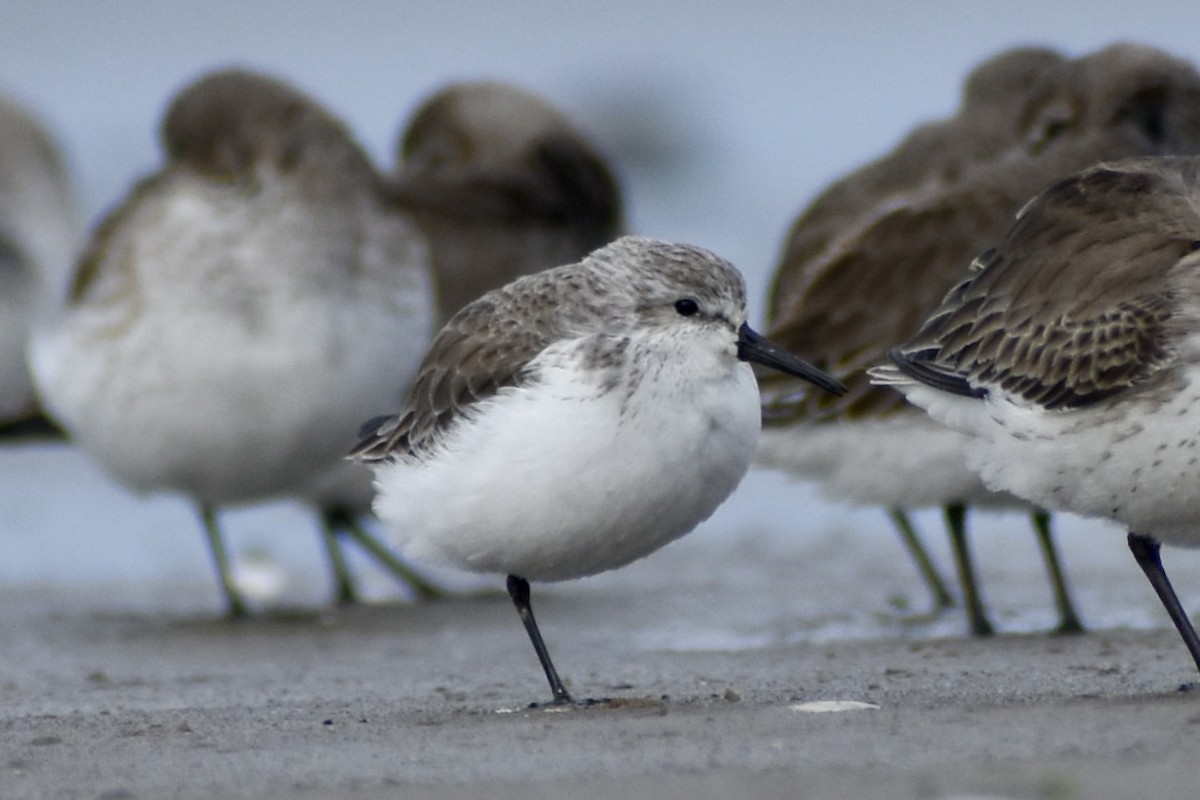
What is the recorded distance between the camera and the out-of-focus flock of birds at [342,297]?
323 inches

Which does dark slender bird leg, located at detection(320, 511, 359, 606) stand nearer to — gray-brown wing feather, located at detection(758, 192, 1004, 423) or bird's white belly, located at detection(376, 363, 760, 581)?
gray-brown wing feather, located at detection(758, 192, 1004, 423)

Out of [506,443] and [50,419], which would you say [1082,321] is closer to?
[506,443]

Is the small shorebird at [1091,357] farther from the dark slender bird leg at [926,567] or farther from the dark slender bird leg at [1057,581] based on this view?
the dark slender bird leg at [926,567]

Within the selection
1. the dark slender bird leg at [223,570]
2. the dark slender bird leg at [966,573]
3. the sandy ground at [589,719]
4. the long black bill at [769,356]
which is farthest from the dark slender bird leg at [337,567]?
the long black bill at [769,356]

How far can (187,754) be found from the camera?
5109mm

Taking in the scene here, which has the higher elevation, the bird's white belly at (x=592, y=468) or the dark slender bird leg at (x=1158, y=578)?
the bird's white belly at (x=592, y=468)

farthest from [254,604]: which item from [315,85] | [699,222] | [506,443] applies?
[315,85]

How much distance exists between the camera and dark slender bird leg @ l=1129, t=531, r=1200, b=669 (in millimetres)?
Answer: 5867

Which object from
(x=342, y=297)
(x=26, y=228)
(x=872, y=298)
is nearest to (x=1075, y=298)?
(x=872, y=298)

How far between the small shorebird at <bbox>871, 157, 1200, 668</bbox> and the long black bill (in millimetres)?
475

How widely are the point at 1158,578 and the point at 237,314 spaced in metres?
4.47

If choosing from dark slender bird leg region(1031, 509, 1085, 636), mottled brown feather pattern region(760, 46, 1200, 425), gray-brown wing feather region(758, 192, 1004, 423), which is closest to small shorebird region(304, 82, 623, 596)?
mottled brown feather pattern region(760, 46, 1200, 425)

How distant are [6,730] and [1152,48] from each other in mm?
5926

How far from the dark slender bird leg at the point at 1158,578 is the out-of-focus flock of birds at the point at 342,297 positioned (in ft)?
6.31
